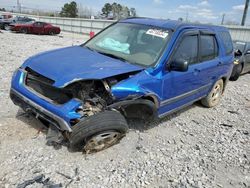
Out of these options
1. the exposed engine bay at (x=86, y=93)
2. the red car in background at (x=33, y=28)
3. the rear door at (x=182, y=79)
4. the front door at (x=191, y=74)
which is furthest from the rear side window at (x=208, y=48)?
the red car in background at (x=33, y=28)

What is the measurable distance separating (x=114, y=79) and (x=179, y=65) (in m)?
1.06

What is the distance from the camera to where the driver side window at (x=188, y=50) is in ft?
14.0

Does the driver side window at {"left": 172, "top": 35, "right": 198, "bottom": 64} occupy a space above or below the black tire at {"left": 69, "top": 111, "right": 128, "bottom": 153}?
above

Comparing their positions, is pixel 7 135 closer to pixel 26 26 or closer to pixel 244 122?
pixel 244 122

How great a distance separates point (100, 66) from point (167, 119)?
2.08 metres

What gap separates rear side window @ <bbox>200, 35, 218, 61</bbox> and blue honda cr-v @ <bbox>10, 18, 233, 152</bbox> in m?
0.02

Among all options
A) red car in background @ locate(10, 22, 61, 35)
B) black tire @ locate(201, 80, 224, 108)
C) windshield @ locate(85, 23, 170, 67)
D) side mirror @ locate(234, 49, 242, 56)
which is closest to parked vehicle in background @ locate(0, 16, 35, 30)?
red car in background @ locate(10, 22, 61, 35)

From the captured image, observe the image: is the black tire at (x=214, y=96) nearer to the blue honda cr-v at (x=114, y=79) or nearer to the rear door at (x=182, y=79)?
the blue honda cr-v at (x=114, y=79)

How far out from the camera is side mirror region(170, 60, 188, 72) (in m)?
3.86

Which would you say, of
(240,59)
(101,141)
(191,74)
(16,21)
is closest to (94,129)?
(101,141)

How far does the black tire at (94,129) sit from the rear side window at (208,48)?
2381 mm

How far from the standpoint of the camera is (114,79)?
349 cm

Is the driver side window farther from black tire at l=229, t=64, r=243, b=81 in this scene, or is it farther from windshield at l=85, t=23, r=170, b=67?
black tire at l=229, t=64, r=243, b=81

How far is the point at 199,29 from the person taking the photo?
492 centimetres
